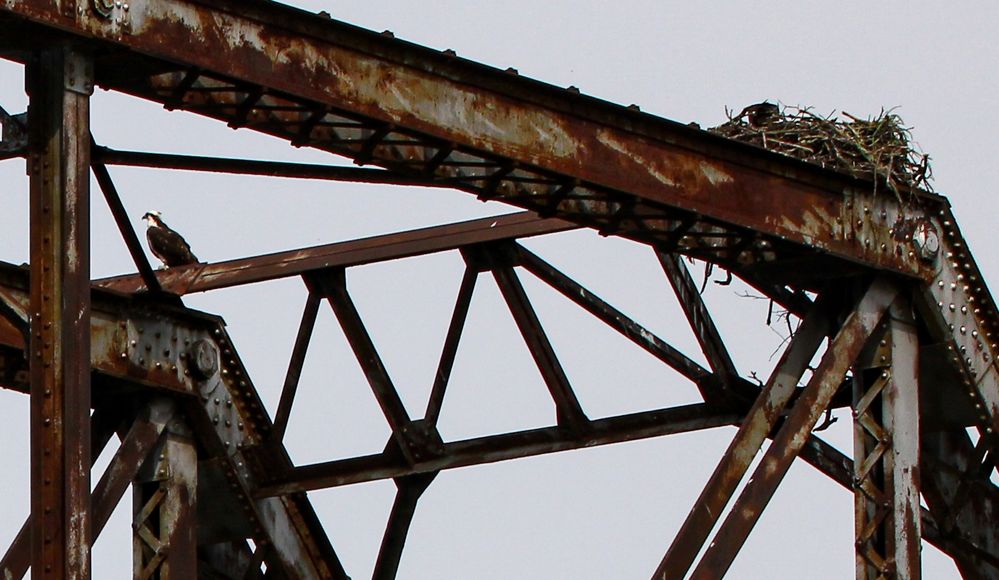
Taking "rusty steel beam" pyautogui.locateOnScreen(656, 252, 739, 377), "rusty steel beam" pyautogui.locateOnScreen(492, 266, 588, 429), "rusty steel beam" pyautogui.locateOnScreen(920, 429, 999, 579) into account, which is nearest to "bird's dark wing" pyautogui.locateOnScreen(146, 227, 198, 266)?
"rusty steel beam" pyautogui.locateOnScreen(492, 266, 588, 429)

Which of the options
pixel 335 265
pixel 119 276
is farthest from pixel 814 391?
pixel 119 276

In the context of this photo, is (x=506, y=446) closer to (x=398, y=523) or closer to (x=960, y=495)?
(x=398, y=523)

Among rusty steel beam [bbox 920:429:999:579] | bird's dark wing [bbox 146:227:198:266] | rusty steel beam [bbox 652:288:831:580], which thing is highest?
bird's dark wing [bbox 146:227:198:266]

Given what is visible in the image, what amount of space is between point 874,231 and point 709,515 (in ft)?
6.62

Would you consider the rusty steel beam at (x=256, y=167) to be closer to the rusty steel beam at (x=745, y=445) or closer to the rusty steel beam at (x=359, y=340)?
the rusty steel beam at (x=745, y=445)

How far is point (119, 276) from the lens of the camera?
786 inches

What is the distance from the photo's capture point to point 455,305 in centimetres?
1814

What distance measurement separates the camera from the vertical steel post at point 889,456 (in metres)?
15.9

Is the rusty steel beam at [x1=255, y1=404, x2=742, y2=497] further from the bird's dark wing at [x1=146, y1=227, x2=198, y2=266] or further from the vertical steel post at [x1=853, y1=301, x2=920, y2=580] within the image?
the bird's dark wing at [x1=146, y1=227, x2=198, y2=266]

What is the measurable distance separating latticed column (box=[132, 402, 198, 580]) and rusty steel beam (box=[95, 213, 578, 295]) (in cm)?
108

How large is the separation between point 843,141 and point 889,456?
1.93 m

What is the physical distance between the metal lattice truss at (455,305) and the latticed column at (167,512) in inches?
0.8

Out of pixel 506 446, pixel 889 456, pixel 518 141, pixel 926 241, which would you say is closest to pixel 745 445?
pixel 889 456

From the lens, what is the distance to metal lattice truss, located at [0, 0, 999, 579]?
1294 cm
